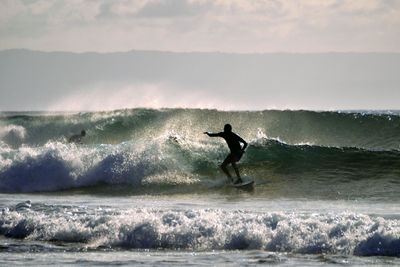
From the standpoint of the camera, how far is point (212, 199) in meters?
14.5

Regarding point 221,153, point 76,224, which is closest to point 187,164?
point 221,153

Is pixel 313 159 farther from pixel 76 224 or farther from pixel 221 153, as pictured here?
pixel 76 224

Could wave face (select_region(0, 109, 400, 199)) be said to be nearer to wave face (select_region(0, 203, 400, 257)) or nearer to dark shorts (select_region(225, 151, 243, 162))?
dark shorts (select_region(225, 151, 243, 162))

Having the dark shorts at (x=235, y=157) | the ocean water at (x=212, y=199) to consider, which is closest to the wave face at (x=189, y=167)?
the ocean water at (x=212, y=199)

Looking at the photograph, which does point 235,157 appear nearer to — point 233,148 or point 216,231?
point 233,148

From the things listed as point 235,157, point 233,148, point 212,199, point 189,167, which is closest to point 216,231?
point 212,199

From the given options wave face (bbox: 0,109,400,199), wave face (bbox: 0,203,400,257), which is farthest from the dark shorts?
wave face (bbox: 0,203,400,257)

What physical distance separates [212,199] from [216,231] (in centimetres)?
480

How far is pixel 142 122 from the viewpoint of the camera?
1287 inches

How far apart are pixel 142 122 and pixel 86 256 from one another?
79.3 ft

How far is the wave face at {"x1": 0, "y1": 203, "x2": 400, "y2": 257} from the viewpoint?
351 inches

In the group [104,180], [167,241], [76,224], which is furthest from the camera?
[104,180]

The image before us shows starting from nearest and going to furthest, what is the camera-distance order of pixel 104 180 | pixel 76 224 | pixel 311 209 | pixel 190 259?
pixel 190 259 < pixel 76 224 < pixel 311 209 < pixel 104 180

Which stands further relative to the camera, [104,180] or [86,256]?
[104,180]
